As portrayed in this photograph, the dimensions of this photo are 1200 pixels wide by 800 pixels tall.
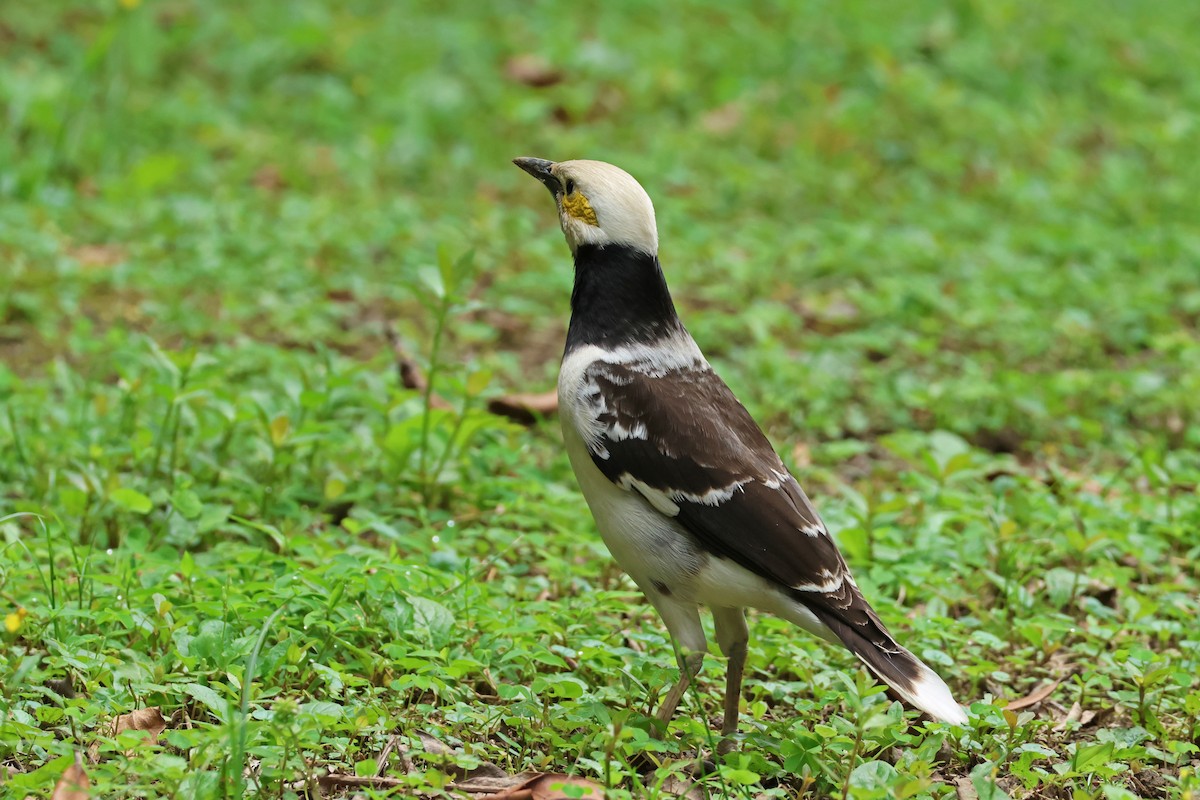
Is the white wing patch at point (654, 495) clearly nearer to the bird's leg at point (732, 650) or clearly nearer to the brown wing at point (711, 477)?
the brown wing at point (711, 477)

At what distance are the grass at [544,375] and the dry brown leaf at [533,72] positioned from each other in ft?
0.10

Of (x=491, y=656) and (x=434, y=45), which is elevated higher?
(x=434, y=45)

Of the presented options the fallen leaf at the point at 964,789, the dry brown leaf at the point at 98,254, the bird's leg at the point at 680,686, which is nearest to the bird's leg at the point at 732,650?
the bird's leg at the point at 680,686

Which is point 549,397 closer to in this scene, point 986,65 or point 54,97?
point 54,97

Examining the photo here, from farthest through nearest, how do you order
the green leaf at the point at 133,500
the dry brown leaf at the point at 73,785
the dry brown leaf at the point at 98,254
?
the dry brown leaf at the point at 98,254, the green leaf at the point at 133,500, the dry brown leaf at the point at 73,785

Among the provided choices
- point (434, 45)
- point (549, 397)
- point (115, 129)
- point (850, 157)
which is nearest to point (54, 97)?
point (115, 129)

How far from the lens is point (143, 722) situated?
3.58m

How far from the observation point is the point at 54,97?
8.92 metres

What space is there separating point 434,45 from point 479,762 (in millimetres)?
8223

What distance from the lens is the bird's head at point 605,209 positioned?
4.19 m

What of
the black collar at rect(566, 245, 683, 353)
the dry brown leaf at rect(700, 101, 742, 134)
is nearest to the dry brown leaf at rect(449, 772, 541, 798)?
the black collar at rect(566, 245, 683, 353)

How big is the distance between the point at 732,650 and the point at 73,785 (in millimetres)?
1818

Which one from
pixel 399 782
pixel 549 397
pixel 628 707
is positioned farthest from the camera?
pixel 549 397

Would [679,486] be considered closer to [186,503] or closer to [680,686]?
[680,686]
